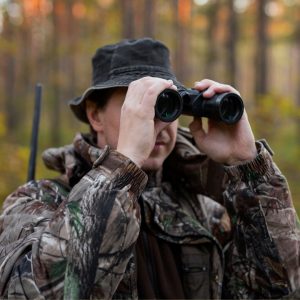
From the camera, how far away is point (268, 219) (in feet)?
7.87

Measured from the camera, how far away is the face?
8.43 feet

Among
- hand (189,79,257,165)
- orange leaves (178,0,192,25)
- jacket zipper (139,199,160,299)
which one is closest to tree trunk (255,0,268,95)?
orange leaves (178,0,192,25)

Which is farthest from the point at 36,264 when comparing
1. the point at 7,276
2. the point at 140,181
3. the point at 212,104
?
the point at 212,104

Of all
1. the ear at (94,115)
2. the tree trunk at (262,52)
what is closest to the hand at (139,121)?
the ear at (94,115)

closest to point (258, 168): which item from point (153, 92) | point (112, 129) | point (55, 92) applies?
point (153, 92)

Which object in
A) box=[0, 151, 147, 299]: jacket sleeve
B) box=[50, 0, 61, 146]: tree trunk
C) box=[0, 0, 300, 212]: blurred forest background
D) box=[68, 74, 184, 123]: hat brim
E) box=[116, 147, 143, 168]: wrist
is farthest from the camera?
box=[50, 0, 61, 146]: tree trunk

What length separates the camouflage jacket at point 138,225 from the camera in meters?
1.90

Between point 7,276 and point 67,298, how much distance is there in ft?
0.97

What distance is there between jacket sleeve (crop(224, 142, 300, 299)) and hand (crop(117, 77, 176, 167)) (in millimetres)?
588

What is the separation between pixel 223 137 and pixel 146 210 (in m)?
0.54

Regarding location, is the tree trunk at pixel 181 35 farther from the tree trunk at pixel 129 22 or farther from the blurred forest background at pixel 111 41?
the tree trunk at pixel 129 22

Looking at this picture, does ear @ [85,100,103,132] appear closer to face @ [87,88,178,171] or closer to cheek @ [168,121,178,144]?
face @ [87,88,178,171]

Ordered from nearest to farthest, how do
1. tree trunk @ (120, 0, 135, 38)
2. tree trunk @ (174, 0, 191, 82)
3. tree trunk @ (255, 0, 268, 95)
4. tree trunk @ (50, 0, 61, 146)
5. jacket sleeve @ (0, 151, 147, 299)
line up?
1. jacket sleeve @ (0, 151, 147, 299)
2. tree trunk @ (120, 0, 135, 38)
3. tree trunk @ (255, 0, 268, 95)
4. tree trunk @ (50, 0, 61, 146)
5. tree trunk @ (174, 0, 191, 82)

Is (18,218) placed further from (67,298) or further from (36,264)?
(67,298)
